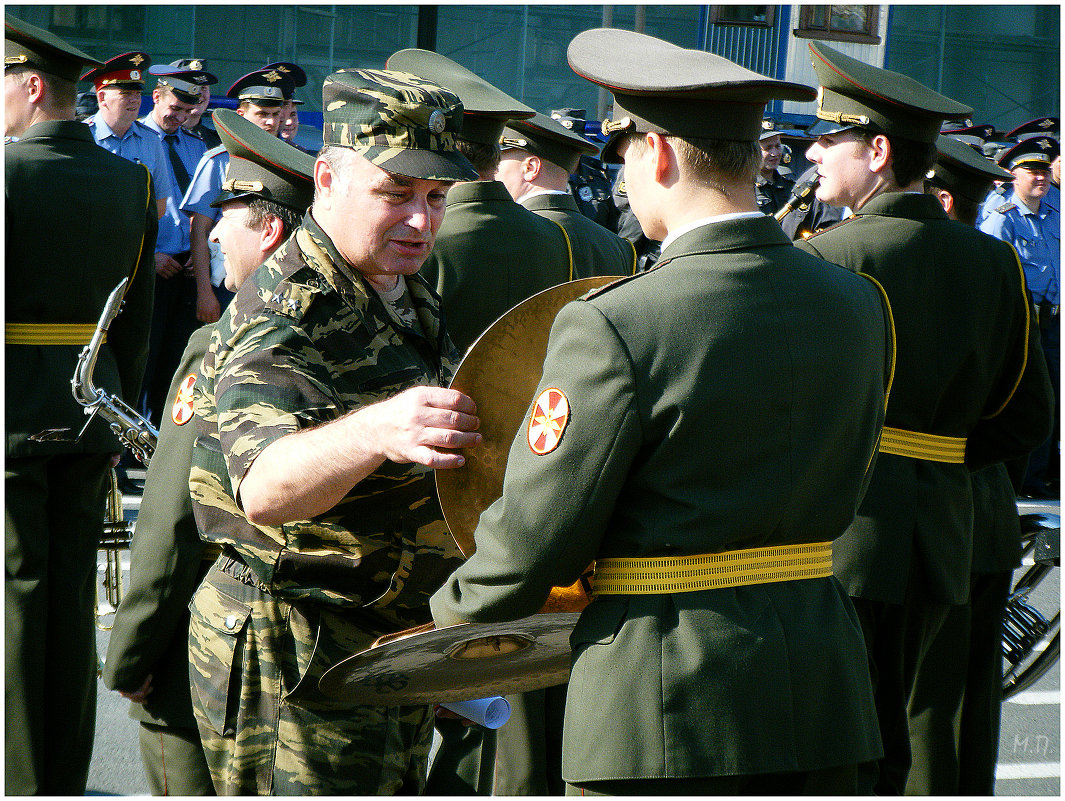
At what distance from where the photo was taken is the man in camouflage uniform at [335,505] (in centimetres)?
221

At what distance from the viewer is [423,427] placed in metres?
1.84

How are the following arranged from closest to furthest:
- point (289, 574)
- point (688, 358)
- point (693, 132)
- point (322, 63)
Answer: point (688, 358) → point (693, 132) → point (289, 574) → point (322, 63)

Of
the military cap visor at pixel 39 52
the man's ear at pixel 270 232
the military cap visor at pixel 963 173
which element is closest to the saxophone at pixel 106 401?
the military cap visor at pixel 39 52

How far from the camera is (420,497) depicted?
2.30 m

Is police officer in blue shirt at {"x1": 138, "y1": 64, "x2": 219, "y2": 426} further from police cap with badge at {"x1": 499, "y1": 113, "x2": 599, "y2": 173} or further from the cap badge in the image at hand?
the cap badge

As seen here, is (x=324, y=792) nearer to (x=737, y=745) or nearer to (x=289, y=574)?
(x=289, y=574)

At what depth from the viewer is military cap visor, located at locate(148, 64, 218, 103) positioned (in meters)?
8.31

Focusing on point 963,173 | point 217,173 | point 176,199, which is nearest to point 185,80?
point 176,199

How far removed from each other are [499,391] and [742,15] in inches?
502

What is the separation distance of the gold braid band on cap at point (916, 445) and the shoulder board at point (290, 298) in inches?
74.2

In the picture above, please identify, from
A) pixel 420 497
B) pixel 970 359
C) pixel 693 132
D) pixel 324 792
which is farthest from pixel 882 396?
pixel 970 359

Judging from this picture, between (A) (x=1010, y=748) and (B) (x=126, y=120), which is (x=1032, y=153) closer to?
(A) (x=1010, y=748)

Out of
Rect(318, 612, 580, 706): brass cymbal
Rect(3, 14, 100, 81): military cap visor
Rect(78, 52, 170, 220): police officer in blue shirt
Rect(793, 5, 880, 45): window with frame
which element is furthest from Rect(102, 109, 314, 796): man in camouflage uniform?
Rect(793, 5, 880, 45): window with frame

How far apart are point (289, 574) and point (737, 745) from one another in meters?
0.88
